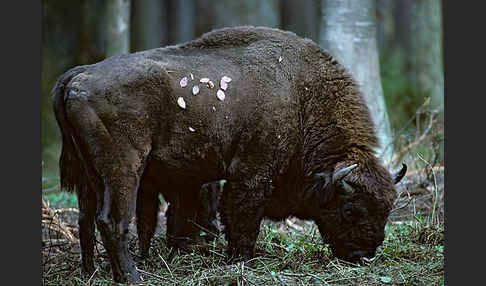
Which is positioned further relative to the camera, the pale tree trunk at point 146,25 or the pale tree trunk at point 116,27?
the pale tree trunk at point 146,25

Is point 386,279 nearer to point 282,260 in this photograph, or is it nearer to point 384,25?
point 282,260

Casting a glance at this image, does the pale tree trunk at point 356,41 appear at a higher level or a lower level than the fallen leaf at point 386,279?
higher

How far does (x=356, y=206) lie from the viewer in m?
5.82

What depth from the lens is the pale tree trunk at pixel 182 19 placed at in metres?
16.9

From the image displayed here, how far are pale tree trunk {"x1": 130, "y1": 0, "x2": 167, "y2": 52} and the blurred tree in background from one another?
2 centimetres

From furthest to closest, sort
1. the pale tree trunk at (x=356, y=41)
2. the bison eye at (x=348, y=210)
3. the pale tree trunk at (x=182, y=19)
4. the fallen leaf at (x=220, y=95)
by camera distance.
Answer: the pale tree trunk at (x=182, y=19)
the pale tree trunk at (x=356, y=41)
the bison eye at (x=348, y=210)
the fallen leaf at (x=220, y=95)

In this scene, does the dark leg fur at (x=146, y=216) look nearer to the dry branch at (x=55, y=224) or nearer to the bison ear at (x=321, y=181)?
the dry branch at (x=55, y=224)

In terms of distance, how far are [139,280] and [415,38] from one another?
10.2 meters

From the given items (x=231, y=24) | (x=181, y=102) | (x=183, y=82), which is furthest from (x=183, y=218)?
(x=231, y=24)

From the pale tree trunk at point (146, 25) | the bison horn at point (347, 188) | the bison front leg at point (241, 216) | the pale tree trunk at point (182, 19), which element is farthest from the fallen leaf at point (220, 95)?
Answer: the pale tree trunk at point (182, 19)

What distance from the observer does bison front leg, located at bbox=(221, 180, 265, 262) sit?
5.76m

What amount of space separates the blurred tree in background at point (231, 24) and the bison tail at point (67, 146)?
12.8 ft

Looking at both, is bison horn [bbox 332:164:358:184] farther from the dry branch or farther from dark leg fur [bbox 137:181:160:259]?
the dry branch

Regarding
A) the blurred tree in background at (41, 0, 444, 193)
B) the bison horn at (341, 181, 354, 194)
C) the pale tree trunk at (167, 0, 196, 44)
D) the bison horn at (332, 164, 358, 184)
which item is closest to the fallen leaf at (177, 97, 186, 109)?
the bison horn at (332, 164, 358, 184)
